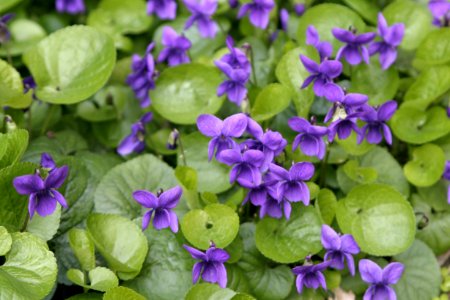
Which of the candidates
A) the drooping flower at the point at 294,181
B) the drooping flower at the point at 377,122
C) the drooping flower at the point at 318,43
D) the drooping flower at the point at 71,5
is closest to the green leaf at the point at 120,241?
the drooping flower at the point at 294,181

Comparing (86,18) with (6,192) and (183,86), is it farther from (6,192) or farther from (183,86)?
(6,192)

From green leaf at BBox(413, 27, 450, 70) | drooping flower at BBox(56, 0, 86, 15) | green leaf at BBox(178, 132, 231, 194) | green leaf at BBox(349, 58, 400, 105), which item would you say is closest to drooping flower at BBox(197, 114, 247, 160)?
green leaf at BBox(178, 132, 231, 194)

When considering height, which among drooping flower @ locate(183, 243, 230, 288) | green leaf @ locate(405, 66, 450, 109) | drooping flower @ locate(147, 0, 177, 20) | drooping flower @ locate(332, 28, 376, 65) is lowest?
drooping flower @ locate(183, 243, 230, 288)

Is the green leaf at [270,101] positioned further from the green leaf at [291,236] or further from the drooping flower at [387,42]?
the drooping flower at [387,42]

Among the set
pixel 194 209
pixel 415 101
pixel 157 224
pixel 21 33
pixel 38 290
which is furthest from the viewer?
pixel 21 33

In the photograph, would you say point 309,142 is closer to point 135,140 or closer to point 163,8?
point 135,140

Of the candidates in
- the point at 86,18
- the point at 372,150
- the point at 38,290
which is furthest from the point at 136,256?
the point at 86,18

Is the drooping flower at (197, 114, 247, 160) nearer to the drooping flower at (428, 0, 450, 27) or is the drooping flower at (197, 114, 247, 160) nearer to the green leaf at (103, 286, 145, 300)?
the green leaf at (103, 286, 145, 300)

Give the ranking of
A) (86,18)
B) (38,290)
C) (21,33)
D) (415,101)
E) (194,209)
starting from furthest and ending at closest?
(86,18), (21,33), (415,101), (194,209), (38,290)

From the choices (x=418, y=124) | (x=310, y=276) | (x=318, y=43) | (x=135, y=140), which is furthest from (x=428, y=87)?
(x=135, y=140)
